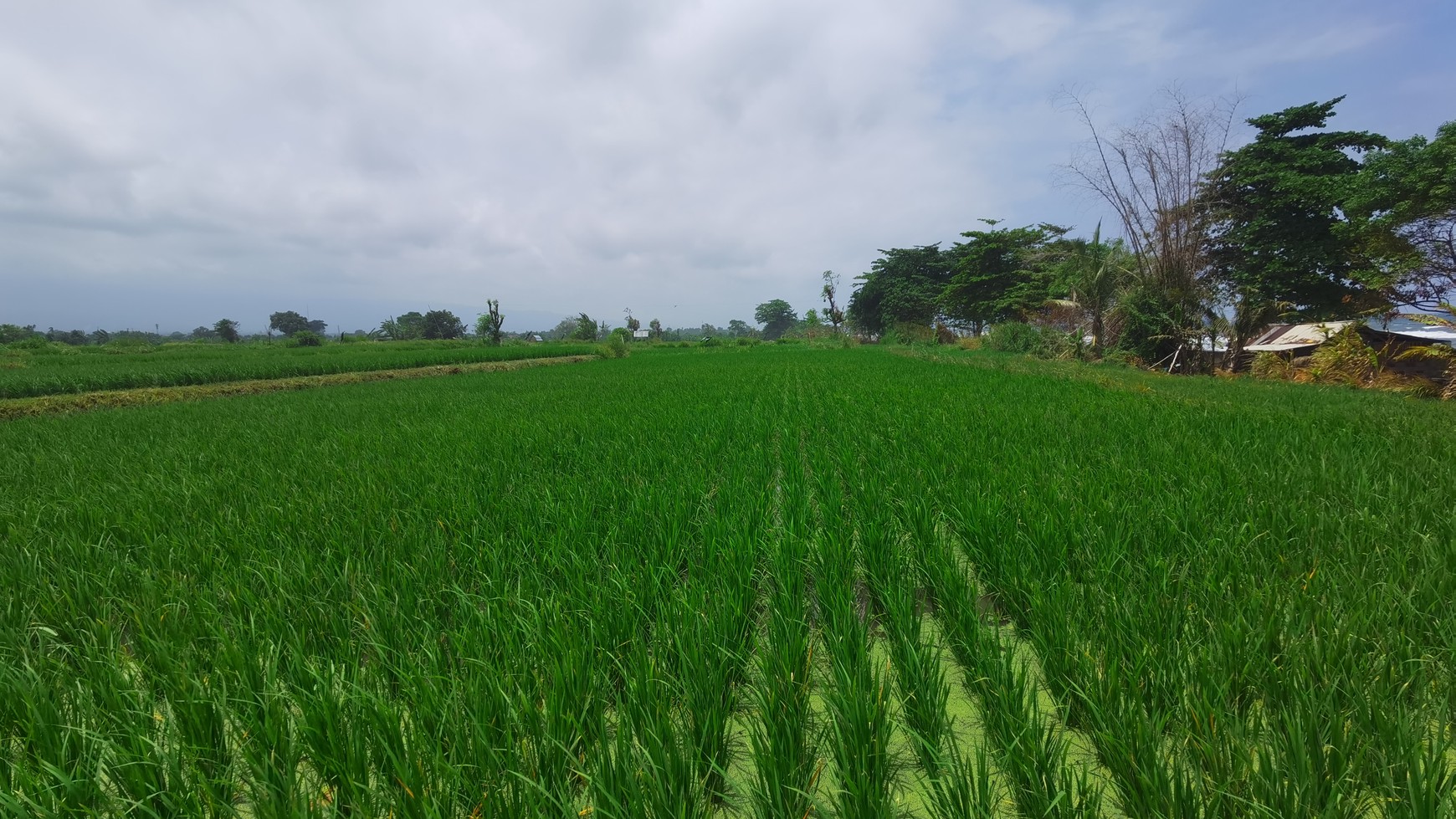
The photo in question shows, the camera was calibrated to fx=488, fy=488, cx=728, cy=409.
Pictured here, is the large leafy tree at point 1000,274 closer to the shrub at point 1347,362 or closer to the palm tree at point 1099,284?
the palm tree at point 1099,284

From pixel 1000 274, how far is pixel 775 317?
67.2m

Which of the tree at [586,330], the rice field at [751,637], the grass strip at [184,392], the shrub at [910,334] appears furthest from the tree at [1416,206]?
the tree at [586,330]

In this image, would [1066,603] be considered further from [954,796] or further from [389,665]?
[389,665]

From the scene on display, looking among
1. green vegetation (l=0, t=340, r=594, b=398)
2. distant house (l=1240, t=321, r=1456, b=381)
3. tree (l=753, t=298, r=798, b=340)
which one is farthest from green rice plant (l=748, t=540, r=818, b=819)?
tree (l=753, t=298, r=798, b=340)

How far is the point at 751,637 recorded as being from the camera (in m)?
1.69

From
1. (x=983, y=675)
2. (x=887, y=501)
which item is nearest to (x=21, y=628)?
(x=983, y=675)

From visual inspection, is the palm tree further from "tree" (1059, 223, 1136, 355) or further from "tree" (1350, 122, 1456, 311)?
"tree" (1350, 122, 1456, 311)

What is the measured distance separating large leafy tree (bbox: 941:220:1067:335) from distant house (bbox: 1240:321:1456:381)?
441 inches

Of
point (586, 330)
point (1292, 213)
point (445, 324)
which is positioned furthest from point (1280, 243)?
point (445, 324)

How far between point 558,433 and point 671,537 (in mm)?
3001

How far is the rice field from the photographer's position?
1.02 m

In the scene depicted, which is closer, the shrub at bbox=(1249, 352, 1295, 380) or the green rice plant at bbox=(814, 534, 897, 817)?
the green rice plant at bbox=(814, 534, 897, 817)

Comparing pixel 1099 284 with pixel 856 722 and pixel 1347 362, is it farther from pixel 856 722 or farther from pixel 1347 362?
pixel 856 722

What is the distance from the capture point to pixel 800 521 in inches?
96.0
